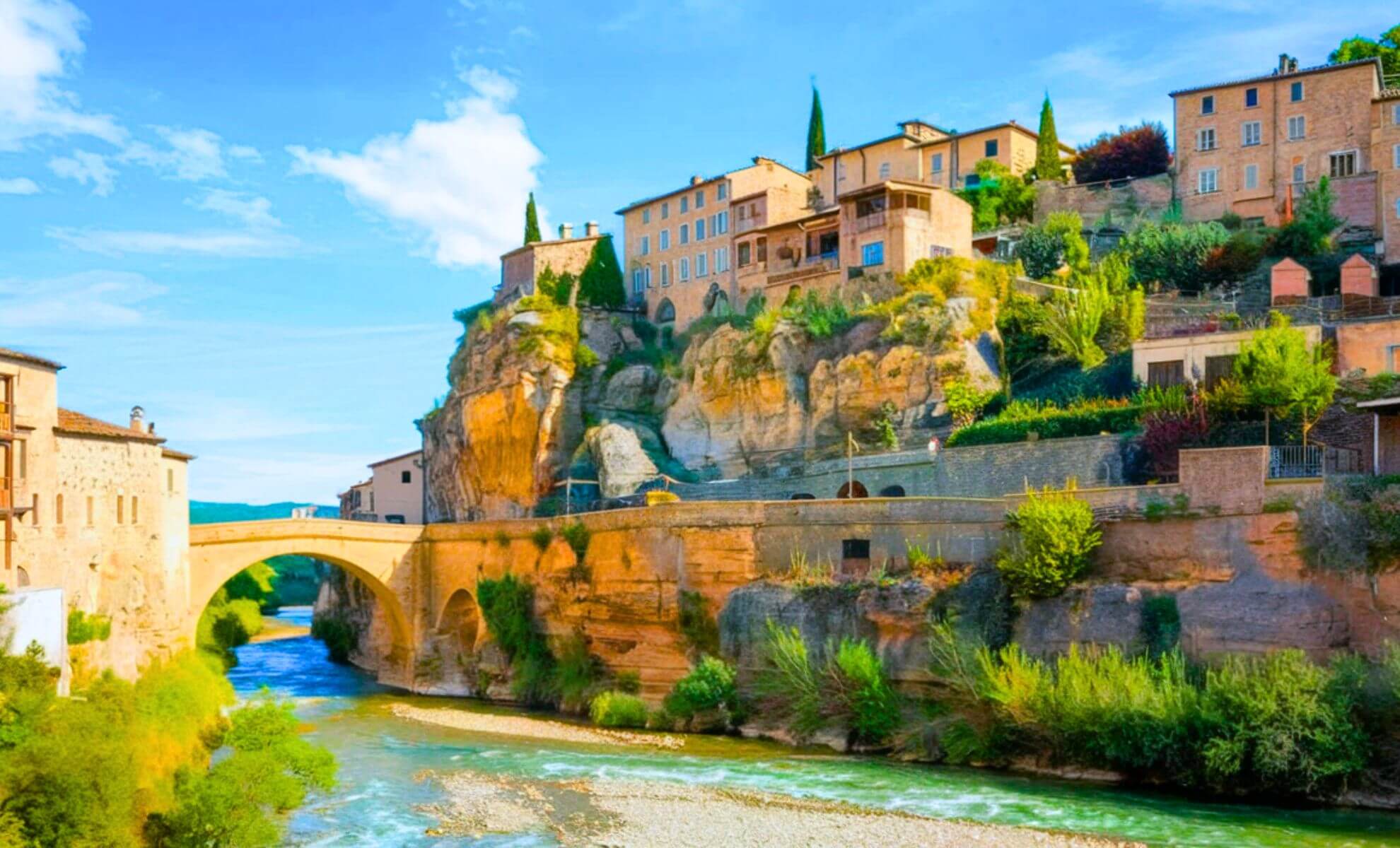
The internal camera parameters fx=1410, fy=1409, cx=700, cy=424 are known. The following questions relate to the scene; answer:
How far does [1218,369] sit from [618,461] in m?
21.4

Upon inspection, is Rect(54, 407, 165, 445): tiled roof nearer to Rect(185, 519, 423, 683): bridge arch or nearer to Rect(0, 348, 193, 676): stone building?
Rect(0, 348, 193, 676): stone building

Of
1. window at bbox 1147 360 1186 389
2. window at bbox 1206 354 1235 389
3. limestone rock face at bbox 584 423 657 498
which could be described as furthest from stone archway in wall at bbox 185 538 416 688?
window at bbox 1206 354 1235 389

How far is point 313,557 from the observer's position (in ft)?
153

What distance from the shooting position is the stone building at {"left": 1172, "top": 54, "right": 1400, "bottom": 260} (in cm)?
4881

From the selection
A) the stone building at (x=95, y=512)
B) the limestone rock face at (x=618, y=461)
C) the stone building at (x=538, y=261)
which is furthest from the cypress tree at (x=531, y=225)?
the stone building at (x=95, y=512)

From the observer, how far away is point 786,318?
50.3m

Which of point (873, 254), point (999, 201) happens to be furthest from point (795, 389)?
point (999, 201)

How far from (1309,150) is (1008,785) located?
32.3 m

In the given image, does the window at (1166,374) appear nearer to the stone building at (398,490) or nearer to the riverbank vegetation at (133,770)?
the riverbank vegetation at (133,770)

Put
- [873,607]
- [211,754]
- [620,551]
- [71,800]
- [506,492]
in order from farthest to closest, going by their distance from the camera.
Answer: [506,492]
[620,551]
[873,607]
[211,754]
[71,800]

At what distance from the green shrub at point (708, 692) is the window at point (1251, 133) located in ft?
99.3

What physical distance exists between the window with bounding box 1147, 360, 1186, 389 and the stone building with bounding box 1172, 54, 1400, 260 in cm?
1275

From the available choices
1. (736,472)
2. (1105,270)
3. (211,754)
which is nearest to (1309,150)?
(1105,270)

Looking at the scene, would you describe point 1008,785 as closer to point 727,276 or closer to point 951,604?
point 951,604
